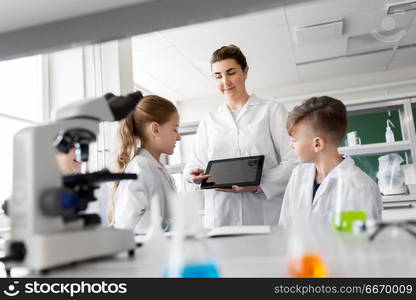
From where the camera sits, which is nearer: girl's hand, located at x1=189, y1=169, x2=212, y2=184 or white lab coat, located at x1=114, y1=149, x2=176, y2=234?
white lab coat, located at x1=114, y1=149, x2=176, y2=234

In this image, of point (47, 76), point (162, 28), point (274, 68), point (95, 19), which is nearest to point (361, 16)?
point (274, 68)

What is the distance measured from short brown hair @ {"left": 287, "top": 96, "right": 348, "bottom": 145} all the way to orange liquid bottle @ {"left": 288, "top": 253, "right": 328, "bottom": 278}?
971mm

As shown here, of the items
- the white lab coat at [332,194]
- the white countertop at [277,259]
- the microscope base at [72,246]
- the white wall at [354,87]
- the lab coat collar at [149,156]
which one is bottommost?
the white countertop at [277,259]

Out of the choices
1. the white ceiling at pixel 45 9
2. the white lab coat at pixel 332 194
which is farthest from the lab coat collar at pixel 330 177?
the white ceiling at pixel 45 9

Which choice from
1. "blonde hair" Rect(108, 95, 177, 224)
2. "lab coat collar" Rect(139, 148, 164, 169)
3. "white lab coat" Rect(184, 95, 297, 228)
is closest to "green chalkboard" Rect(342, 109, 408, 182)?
"white lab coat" Rect(184, 95, 297, 228)

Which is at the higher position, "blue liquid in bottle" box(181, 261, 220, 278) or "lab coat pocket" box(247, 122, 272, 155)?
"lab coat pocket" box(247, 122, 272, 155)

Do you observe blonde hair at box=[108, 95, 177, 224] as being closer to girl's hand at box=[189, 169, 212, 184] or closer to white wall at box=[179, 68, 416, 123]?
girl's hand at box=[189, 169, 212, 184]

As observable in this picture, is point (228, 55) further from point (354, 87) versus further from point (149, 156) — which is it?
point (354, 87)

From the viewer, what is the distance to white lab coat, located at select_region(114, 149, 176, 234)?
1188 mm

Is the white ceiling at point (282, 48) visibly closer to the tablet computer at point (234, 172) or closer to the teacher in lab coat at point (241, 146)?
the teacher in lab coat at point (241, 146)

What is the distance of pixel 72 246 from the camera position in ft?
2.01

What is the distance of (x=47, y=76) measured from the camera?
10.3 feet

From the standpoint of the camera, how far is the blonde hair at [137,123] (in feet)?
5.15

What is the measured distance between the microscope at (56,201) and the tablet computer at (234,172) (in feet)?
2.95
